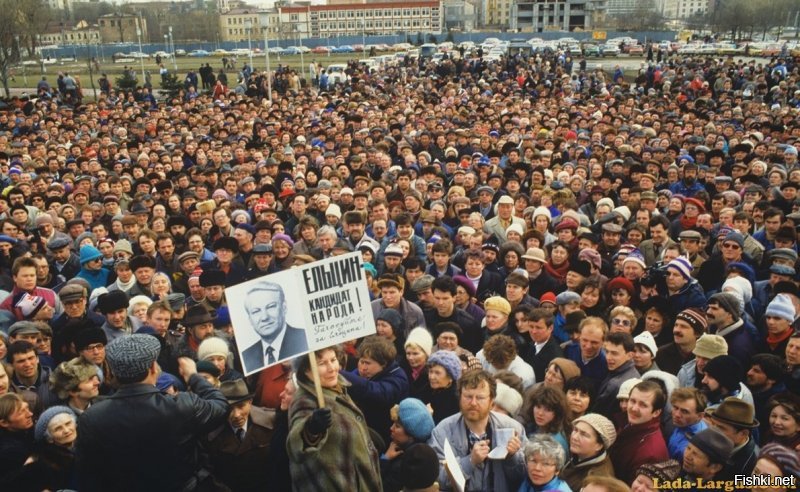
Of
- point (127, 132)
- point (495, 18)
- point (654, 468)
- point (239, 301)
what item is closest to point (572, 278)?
point (654, 468)

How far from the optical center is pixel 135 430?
3127 mm

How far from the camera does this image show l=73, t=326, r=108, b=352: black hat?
190 inches

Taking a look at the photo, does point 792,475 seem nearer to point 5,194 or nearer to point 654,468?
point 654,468

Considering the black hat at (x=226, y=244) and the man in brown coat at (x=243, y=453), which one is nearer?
the man in brown coat at (x=243, y=453)

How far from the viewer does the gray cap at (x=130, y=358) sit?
316 cm

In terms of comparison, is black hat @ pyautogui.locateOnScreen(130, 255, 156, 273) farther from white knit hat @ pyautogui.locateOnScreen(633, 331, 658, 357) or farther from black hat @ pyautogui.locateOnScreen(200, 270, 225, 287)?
white knit hat @ pyautogui.locateOnScreen(633, 331, 658, 357)

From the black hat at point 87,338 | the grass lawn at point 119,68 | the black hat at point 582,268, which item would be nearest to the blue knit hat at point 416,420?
the black hat at point 87,338

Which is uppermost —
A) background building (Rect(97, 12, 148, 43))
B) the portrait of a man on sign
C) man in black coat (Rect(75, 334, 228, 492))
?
background building (Rect(97, 12, 148, 43))

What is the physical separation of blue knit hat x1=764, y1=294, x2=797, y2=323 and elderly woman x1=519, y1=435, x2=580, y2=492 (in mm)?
3274

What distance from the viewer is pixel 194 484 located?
343cm

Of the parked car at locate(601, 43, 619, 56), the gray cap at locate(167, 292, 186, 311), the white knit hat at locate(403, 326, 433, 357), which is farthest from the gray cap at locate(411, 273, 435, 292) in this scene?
the parked car at locate(601, 43, 619, 56)

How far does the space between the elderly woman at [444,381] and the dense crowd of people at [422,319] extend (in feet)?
0.06

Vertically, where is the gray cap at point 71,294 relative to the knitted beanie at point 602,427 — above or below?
above

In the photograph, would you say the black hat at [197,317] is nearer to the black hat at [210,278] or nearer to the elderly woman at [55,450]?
the black hat at [210,278]
